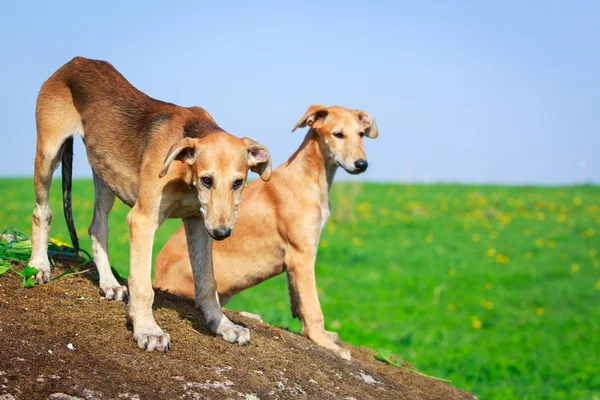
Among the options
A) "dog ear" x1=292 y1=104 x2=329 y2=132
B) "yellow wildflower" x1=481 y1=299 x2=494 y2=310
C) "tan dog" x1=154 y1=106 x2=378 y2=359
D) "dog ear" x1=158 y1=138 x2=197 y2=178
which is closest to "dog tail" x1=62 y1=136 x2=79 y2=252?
"tan dog" x1=154 y1=106 x2=378 y2=359

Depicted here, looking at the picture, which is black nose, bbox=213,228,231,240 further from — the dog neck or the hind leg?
the dog neck

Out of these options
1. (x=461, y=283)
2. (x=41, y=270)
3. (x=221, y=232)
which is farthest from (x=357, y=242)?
(x=221, y=232)

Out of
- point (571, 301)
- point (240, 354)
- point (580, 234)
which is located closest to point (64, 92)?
point (240, 354)

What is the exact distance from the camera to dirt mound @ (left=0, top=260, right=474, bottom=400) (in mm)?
4500

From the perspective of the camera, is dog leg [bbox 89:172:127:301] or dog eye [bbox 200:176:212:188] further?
dog leg [bbox 89:172:127:301]

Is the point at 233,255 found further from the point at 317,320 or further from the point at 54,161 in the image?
the point at 54,161

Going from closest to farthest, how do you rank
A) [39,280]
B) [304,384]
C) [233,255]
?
[304,384] → [39,280] → [233,255]

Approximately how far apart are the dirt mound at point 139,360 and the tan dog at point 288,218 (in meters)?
1.27

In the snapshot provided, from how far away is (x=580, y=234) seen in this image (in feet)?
71.1

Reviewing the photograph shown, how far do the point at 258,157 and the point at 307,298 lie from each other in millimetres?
2435

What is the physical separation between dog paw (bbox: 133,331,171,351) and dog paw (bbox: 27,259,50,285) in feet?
4.53

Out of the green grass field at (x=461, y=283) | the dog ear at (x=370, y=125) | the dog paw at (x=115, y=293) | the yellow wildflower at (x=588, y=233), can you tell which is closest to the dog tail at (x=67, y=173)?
the dog paw at (x=115, y=293)

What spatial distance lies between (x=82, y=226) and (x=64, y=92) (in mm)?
13099

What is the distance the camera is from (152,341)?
509cm
